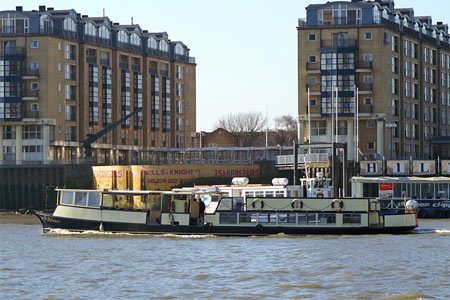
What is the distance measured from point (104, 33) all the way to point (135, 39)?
8.37 m

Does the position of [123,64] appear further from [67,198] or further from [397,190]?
[67,198]

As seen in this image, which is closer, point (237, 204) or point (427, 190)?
point (237, 204)

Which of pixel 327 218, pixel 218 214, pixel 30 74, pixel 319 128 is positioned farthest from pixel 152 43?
pixel 327 218

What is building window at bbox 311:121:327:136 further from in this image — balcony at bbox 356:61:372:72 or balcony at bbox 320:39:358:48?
balcony at bbox 320:39:358:48

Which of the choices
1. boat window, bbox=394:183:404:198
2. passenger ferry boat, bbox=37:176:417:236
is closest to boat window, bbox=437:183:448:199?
boat window, bbox=394:183:404:198

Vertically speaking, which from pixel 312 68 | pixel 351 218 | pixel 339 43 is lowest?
pixel 351 218

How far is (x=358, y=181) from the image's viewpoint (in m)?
97.6

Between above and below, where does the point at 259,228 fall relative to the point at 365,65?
below

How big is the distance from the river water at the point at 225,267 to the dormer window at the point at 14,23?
216ft

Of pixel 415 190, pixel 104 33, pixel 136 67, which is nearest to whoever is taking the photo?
pixel 415 190

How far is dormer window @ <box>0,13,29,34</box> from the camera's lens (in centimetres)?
12800

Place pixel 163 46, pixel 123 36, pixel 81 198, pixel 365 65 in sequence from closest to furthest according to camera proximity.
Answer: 1. pixel 81 198
2. pixel 365 65
3. pixel 123 36
4. pixel 163 46

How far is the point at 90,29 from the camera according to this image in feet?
449

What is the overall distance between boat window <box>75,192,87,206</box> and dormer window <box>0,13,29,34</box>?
6464cm
